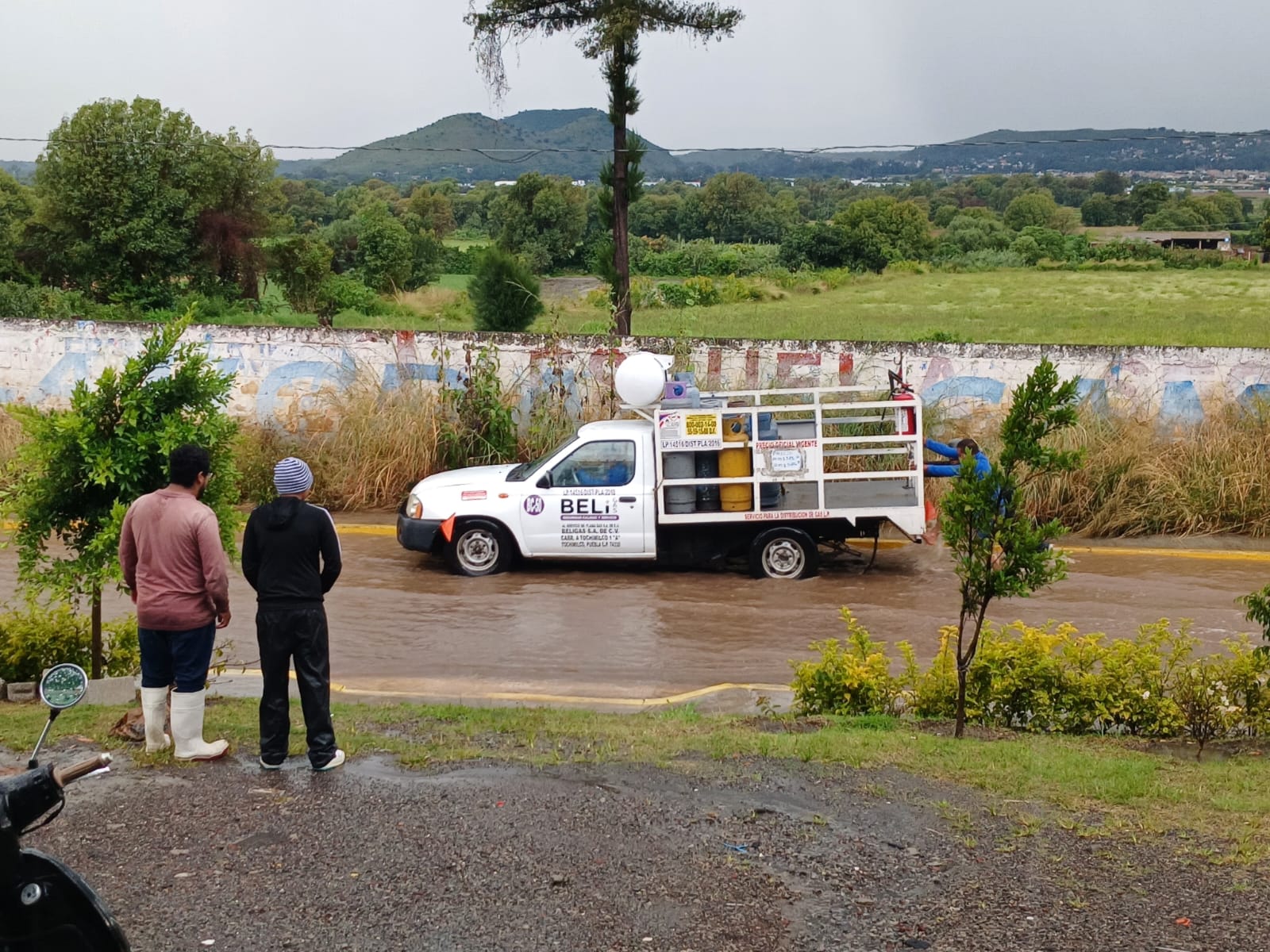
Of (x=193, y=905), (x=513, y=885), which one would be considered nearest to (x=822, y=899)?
(x=513, y=885)

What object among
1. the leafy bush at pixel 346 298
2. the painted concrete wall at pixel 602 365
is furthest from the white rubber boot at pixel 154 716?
the leafy bush at pixel 346 298

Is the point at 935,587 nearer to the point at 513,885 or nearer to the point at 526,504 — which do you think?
the point at 526,504

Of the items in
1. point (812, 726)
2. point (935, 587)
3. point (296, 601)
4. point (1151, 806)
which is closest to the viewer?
point (1151, 806)

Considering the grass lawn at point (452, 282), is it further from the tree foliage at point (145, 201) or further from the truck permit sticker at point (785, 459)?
the truck permit sticker at point (785, 459)

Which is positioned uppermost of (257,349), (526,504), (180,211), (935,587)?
(180,211)

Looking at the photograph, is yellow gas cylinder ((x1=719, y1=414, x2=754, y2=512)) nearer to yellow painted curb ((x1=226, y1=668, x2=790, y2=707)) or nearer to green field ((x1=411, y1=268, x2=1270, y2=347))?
yellow painted curb ((x1=226, y1=668, x2=790, y2=707))

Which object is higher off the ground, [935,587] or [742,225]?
[742,225]

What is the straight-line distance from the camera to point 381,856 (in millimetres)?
5742

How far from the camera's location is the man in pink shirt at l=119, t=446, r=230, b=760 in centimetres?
680

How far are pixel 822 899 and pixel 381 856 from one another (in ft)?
6.14


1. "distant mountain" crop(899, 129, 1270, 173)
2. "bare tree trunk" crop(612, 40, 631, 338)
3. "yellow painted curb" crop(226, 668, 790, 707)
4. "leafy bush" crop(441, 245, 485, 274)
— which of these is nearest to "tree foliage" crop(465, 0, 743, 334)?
"bare tree trunk" crop(612, 40, 631, 338)

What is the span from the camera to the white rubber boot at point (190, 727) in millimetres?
6977

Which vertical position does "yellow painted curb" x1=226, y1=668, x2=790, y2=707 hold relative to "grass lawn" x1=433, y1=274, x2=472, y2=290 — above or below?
below

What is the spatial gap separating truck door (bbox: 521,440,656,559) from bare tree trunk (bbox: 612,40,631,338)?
6.68m
